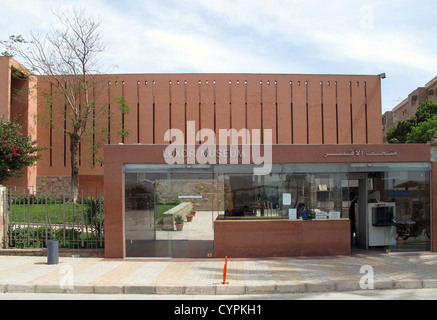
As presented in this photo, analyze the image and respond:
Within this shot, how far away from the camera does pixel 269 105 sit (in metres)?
31.7

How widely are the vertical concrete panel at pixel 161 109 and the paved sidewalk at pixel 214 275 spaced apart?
19885 mm

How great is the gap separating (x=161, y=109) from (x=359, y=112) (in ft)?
55.5

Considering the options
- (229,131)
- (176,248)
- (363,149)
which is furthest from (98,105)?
(363,149)

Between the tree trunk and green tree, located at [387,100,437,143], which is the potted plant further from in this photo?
green tree, located at [387,100,437,143]

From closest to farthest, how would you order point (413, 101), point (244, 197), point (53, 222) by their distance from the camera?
point (244, 197)
point (53, 222)
point (413, 101)

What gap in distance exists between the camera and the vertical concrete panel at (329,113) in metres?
31.8

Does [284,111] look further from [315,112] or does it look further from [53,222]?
[53,222]

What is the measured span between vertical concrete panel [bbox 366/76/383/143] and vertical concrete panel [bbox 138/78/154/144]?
61.2ft

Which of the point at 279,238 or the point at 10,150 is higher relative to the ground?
the point at 10,150

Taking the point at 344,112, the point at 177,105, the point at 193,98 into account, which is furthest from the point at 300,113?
the point at 177,105

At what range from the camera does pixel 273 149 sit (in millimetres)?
11828

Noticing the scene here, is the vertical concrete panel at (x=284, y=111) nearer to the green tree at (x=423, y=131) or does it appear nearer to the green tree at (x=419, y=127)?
the green tree at (x=419, y=127)

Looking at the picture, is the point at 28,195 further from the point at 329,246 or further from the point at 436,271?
the point at 436,271

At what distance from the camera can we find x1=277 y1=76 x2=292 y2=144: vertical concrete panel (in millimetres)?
31331
